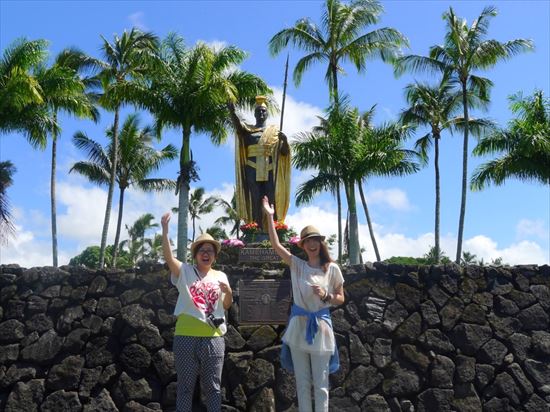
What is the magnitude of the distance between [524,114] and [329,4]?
775 cm

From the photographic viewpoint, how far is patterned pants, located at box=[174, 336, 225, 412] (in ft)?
15.3

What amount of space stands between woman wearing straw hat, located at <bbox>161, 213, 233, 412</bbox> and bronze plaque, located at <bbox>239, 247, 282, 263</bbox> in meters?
2.98

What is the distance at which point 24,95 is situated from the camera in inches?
683

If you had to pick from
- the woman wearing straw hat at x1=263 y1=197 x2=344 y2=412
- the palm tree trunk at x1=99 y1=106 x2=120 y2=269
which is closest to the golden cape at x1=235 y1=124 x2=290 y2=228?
the woman wearing straw hat at x1=263 y1=197 x2=344 y2=412

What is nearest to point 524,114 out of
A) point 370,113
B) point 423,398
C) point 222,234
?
point 370,113

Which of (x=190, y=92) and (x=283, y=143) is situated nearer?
(x=283, y=143)

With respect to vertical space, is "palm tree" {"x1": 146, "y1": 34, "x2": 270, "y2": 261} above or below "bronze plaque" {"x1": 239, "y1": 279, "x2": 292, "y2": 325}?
above

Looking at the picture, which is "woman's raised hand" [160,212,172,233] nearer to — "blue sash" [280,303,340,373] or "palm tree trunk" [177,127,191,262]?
"blue sash" [280,303,340,373]

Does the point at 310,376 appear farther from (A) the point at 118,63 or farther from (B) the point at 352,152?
(A) the point at 118,63

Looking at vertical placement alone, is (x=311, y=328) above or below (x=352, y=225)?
below

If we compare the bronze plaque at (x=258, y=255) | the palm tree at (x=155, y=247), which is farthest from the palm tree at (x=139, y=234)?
the bronze plaque at (x=258, y=255)

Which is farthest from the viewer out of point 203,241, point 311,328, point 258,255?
point 258,255

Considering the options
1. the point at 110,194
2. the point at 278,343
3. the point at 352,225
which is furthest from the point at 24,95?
the point at 278,343

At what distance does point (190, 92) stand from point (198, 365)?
46.5 ft
